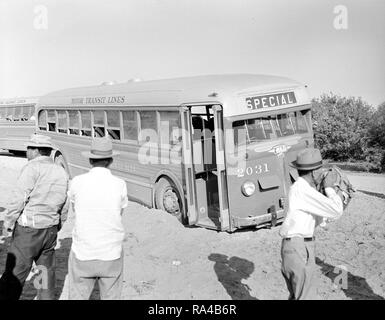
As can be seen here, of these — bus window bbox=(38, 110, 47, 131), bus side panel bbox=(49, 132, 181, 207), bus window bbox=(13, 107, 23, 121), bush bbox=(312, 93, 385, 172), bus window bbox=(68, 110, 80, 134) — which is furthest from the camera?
bus window bbox=(13, 107, 23, 121)

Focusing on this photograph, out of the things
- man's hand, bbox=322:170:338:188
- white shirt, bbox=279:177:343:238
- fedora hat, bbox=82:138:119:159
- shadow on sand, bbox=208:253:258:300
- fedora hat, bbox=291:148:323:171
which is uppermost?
fedora hat, bbox=82:138:119:159

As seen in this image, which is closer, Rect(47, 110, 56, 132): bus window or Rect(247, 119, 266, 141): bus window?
Rect(247, 119, 266, 141): bus window

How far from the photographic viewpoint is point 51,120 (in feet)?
48.2

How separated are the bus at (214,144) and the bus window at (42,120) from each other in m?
5.27

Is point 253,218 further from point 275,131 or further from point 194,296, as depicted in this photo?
point 194,296

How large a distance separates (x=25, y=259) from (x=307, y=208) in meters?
2.75

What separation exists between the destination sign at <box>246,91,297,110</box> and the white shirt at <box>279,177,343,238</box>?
3989mm

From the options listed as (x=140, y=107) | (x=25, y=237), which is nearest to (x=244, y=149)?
(x=140, y=107)

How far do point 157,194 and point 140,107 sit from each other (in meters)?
1.91

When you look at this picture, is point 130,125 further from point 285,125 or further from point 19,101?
point 19,101

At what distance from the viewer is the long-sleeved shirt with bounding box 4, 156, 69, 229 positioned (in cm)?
447

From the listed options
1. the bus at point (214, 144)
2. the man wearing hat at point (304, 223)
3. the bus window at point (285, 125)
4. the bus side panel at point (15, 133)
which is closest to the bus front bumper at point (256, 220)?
the bus at point (214, 144)

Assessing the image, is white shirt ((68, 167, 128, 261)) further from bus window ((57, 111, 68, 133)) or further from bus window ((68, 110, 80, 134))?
bus window ((57, 111, 68, 133))

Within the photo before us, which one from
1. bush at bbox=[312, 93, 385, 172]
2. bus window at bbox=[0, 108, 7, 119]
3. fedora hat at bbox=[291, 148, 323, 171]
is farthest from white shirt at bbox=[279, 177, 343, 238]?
bus window at bbox=[0, 108, 7, 119]
